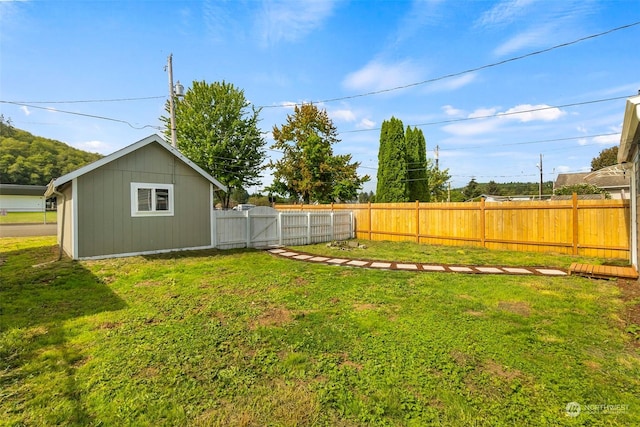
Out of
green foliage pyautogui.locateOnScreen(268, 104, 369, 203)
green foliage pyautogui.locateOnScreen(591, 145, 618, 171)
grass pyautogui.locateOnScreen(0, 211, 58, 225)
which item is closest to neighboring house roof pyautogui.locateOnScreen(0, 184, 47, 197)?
grass pyautogui.locateOnScreen(0, 211, 58, 225)

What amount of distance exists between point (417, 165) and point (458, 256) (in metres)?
15.8

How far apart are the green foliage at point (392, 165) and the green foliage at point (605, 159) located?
3625cm

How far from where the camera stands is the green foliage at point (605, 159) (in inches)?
1486

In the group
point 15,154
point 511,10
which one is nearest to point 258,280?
point 511,10

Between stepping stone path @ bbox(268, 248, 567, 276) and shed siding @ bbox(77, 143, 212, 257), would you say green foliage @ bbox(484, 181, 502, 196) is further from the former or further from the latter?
shed siding @ bbox(77, 143, 212, 257)

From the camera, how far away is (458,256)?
8125 mm

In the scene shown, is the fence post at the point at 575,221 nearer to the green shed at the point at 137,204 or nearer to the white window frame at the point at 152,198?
the green shed at the point at 137,204

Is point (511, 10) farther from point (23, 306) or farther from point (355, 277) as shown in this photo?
point (23, 306)

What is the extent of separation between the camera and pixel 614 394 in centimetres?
206

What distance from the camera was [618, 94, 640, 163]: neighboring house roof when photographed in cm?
343

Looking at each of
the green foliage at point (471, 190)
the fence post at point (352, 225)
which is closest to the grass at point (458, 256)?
the fence post at point (352, 225)

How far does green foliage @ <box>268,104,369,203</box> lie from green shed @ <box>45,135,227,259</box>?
42.3 feet

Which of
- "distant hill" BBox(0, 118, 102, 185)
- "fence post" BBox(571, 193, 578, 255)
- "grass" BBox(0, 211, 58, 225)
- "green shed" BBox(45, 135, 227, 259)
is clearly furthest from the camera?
"distant hill" BBox(0, 118, 102, 185)

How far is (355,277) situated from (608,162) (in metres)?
51.0
